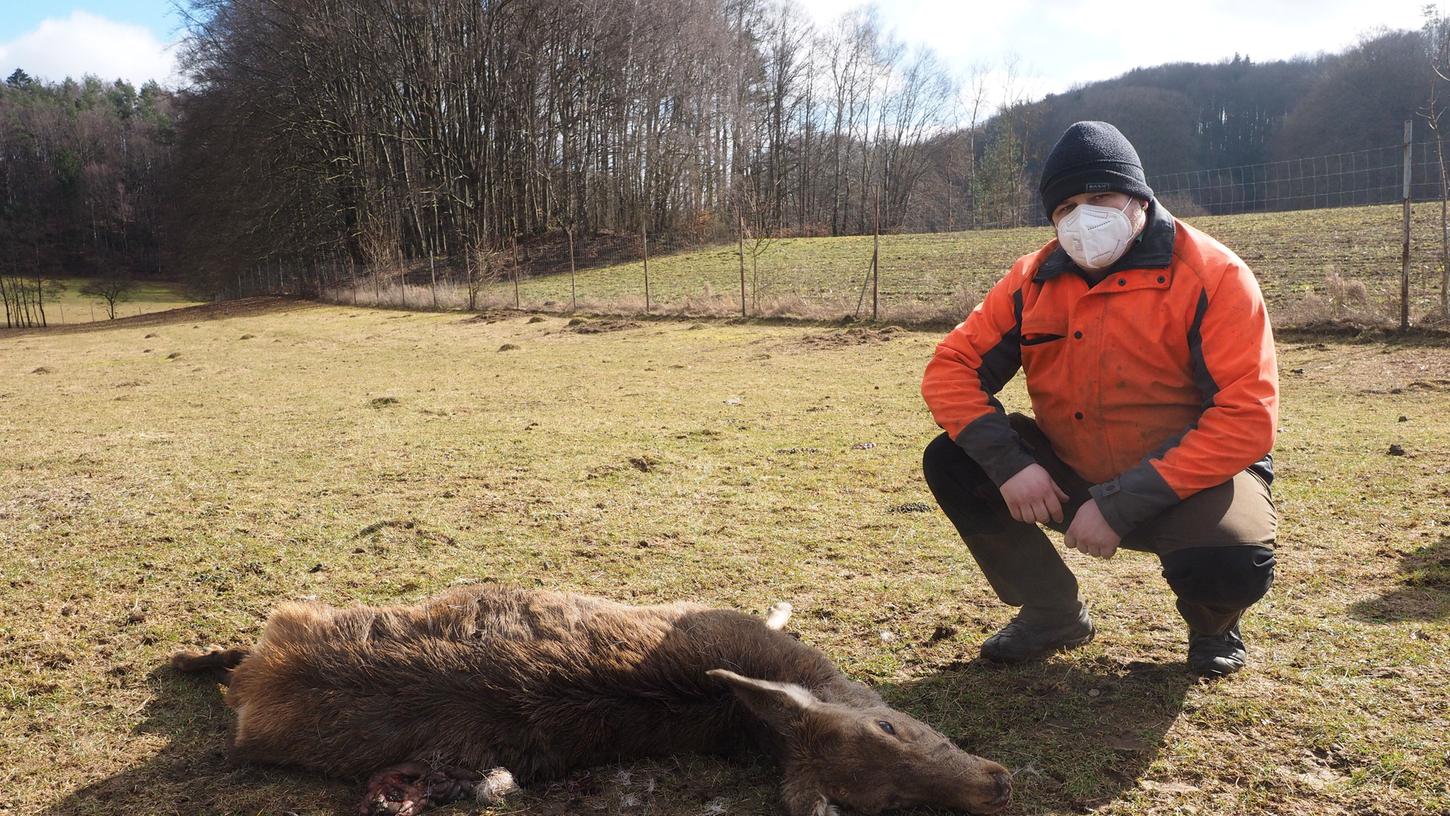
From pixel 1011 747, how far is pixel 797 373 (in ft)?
29.7

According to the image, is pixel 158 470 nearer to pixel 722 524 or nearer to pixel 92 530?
pixel 92 530

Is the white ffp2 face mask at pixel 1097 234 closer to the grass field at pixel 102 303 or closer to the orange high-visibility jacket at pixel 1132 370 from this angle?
the orange high-visibility jacket at pixel 1132 370

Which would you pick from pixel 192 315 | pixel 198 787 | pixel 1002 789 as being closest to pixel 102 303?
pixel 192 315

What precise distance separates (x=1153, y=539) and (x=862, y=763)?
122cm

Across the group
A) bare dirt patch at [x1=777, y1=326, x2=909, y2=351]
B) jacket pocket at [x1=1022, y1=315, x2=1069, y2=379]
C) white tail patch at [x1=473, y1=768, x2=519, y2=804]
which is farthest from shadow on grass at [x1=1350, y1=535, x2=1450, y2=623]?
bare dirt patch at [x1=777, y1=326, x2=909, y2=351]

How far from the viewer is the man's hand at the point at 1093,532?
8.67 ft

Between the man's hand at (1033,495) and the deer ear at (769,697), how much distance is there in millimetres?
924

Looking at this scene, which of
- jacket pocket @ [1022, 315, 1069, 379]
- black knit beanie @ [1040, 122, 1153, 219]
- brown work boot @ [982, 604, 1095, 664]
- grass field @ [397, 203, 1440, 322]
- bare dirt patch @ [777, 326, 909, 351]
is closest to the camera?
black knit beanie @ [1040, 122, 1153, 219]

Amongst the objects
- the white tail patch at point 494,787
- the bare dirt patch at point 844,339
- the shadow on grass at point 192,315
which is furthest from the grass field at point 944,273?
the white tail patch at point 494,787

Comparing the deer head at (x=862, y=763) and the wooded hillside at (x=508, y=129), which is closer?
the deer head at (x=862, y=763)

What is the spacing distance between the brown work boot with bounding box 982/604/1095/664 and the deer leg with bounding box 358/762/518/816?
1.74m

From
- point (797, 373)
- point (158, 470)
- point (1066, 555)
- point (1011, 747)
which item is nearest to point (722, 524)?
point (1066, 555)

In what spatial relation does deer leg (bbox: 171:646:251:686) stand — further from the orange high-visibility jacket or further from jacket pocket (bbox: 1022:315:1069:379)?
jacket pocket (bbox: 1022:315:1069:379)

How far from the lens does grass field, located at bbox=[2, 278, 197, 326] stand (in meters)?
40.8
